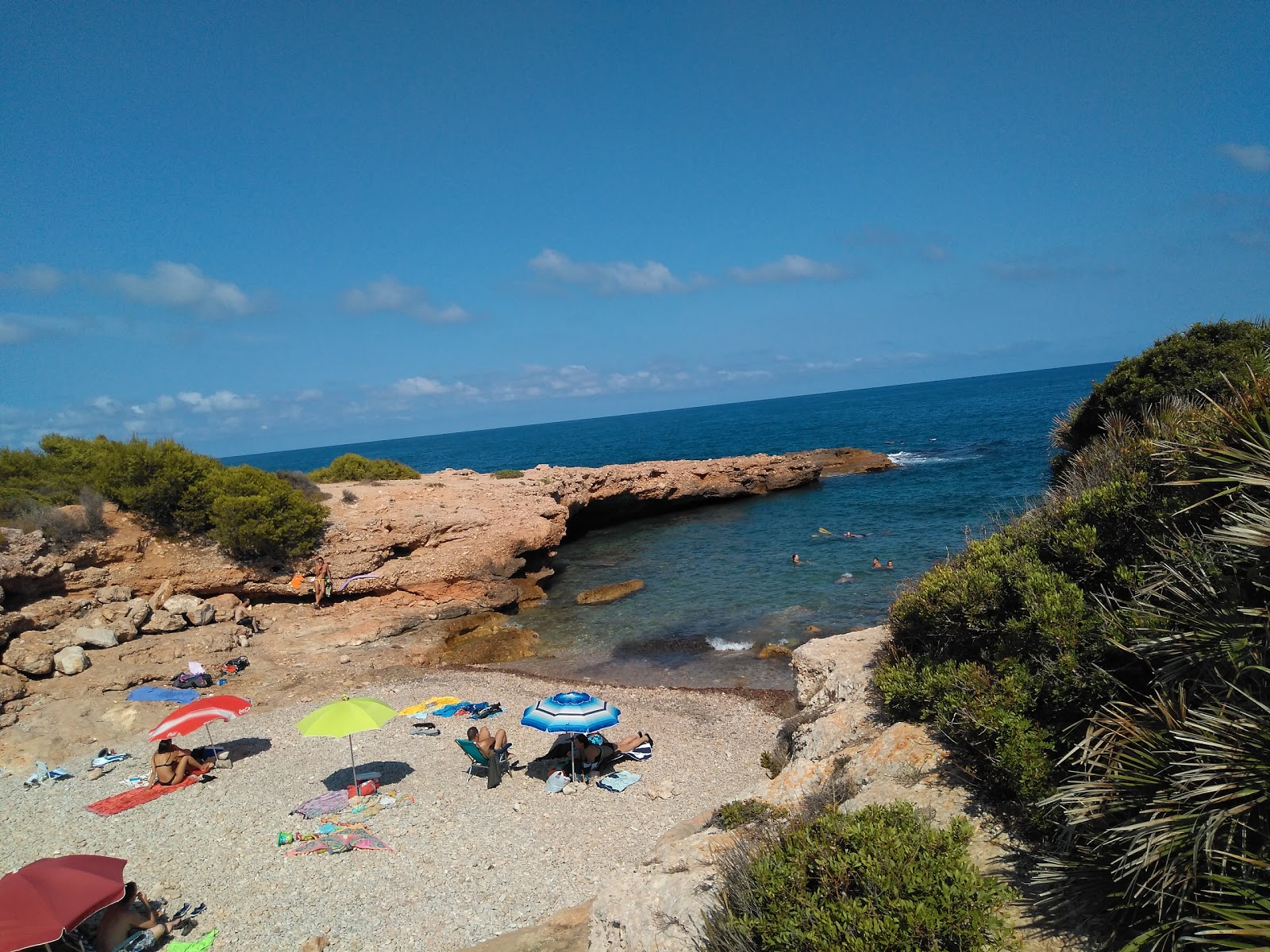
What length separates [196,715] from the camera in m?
10.8

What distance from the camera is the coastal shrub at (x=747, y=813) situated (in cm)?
612

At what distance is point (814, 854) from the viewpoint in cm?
436

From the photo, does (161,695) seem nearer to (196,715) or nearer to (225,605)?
(196,715)

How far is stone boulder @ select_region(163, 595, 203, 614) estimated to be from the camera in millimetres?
17719

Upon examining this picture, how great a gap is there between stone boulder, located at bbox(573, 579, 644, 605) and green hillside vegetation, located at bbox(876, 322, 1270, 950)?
16157 mm

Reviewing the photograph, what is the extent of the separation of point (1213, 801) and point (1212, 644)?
115cm

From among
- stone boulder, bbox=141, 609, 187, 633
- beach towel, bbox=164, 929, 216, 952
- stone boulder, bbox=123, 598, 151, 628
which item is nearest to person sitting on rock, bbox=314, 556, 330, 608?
stone boulder, bbox=141, 609, 187, 633

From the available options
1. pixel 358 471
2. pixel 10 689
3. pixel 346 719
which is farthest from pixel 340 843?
pixel 358 471

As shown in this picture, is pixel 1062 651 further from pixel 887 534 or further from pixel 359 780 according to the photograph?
pixel 887 534

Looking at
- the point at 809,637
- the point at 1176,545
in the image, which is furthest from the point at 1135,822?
the point at 809,637

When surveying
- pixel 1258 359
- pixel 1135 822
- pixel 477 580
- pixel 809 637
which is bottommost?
pixel 809 637

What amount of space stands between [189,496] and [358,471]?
13647 mm

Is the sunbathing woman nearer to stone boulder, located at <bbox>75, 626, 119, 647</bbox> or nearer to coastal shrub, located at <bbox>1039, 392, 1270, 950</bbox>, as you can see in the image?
stone boulder, located at <bbox>75, 626, 119, 647</bbox>

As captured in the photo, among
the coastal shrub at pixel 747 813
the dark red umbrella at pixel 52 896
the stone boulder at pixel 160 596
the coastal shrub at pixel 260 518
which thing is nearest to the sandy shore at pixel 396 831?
the dark red umbrella at pixel 52 896
